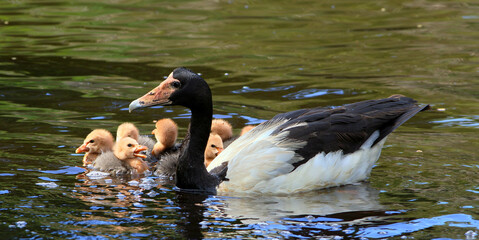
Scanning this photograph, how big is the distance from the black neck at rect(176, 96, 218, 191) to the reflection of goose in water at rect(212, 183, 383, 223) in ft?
1.33

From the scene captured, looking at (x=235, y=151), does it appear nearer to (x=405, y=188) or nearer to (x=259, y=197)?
(x=259, y=197)

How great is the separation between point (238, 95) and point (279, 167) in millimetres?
5085

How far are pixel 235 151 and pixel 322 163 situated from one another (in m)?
1.07

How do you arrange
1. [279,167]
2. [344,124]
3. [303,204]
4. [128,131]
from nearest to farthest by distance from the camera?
1. [303,204]
2. [279,167]
3. [344,124]
4. [128,131]

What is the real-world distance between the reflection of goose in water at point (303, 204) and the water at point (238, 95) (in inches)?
1.3

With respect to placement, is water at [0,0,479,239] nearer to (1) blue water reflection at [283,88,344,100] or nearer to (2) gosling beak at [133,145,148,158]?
(1) blue water reflection at [283,88,344,100]

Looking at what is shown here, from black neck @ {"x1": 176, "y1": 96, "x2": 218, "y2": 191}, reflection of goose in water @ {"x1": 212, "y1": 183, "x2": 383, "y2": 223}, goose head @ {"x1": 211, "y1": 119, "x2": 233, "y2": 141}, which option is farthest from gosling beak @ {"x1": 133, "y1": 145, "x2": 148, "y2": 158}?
reflection of goose in water @ {"x1": 212, "y1": 183, "x2": 383, "y2": 223}

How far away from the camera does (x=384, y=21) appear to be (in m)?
20.7

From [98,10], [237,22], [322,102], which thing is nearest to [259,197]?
[322,102]

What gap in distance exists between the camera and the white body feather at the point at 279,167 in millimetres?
8977

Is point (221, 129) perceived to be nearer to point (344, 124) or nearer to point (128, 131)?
point (128, 131)

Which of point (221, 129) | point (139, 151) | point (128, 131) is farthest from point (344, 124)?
point (128, 131)

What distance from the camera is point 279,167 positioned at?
897cm

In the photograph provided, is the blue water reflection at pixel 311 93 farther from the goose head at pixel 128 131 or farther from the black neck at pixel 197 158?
the black neck at pixel 197 158
